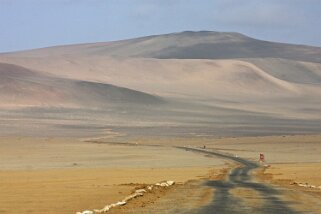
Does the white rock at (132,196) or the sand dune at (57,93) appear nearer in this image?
the white rock at (132,196)

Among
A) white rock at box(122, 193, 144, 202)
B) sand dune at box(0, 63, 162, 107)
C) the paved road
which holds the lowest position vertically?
the paved road

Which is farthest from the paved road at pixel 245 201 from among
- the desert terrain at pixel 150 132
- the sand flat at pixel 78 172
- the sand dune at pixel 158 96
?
the sand dune at pixel 158 96

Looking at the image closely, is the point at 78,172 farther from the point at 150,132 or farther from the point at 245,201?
the point at 150,132

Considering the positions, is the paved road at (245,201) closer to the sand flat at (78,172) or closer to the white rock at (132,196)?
the white rock at (132,196)

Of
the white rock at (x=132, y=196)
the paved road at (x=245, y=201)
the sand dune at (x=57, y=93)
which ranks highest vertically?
the sand dune at (x=57, y=93)

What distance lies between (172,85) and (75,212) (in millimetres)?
152375

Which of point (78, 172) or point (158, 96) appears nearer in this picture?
point (78, 172)

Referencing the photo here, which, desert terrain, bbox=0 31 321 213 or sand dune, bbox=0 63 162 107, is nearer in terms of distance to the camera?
desert terrain, bbox=0 31 321 213

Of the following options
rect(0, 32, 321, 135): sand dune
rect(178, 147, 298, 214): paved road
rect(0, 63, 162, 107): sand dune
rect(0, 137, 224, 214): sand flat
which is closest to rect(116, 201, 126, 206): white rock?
rect(0, 137, 224, 214): sand flat

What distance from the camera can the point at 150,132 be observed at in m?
95.6

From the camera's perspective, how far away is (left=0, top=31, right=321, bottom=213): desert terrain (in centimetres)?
2454

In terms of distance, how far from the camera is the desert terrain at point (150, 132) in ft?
80.5

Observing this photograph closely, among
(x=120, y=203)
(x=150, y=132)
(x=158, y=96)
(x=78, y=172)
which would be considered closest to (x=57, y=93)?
(x=158, y=96)

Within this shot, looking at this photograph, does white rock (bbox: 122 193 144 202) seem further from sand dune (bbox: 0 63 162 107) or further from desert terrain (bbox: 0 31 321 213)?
sand dune (bbox: 0 63 162 107)
